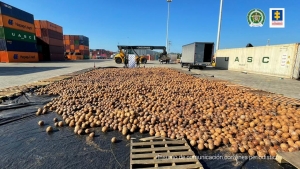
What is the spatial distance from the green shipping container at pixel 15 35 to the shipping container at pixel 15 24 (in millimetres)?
649

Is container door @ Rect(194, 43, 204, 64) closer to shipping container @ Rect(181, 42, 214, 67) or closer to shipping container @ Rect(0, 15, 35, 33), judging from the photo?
shipping container @ Rect(181, 42, 214, 67)

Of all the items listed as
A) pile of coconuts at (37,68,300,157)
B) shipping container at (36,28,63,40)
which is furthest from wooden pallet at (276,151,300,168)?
shipping container at (36,28,63,40)

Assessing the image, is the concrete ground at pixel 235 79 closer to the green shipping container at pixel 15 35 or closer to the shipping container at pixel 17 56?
the shipping container at pixel 17 56

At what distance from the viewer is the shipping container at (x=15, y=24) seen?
2719 centimetres

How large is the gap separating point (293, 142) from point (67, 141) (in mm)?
3923

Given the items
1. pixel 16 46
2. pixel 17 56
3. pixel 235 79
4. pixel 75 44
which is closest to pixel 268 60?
pixel 235 79

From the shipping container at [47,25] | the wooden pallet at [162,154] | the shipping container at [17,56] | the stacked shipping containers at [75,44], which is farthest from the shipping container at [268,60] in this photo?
the stacked shipping containers at [75,44]

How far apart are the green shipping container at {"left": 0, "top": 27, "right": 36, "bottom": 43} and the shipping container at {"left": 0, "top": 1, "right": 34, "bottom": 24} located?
8.74 ft

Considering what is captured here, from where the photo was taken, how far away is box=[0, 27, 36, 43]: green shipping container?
89.7ft

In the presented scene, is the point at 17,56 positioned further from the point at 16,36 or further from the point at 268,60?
the point at 268,60

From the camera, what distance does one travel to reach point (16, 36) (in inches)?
1182

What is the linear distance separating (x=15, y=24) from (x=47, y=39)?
9.82 meters

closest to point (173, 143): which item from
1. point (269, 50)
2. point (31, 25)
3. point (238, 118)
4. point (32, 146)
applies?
point (238, 118)

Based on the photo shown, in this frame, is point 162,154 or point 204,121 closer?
point 162,154
